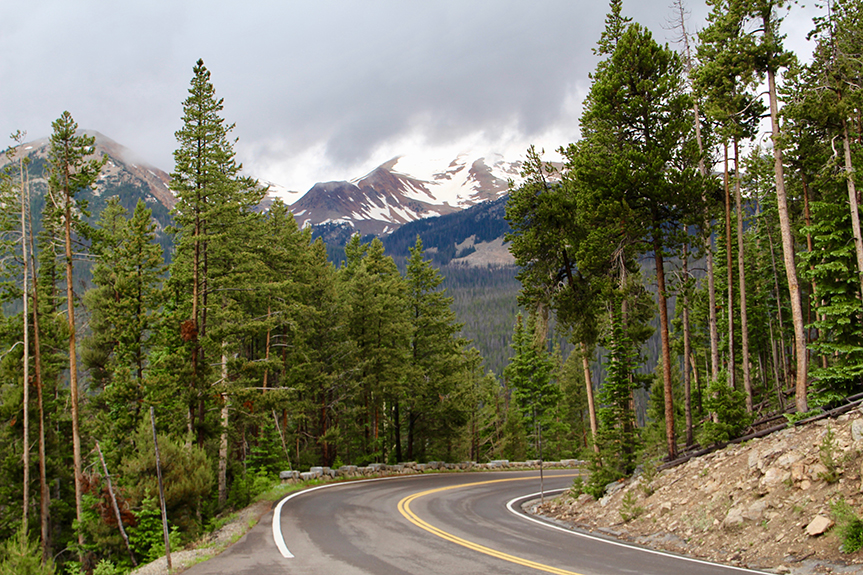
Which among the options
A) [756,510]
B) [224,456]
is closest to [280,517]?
[224,456]

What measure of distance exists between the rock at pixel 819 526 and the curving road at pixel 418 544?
5.73 ft

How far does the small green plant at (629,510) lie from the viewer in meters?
13.2

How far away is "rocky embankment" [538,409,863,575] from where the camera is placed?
29.7 feet

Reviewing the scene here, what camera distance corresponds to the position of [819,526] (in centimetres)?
911

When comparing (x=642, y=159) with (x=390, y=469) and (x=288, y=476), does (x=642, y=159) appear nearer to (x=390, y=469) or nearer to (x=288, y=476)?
(x=288, y=476)

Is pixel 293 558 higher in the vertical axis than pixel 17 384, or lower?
lower

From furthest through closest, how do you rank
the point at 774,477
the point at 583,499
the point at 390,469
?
the point at 390,469, the point at 583,499, the point at 774,477

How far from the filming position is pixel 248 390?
19.0 meters

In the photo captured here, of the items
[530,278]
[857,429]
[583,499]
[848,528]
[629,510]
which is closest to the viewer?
[848,528]

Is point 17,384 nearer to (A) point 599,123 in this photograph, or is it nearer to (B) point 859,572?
(A) point 599,123

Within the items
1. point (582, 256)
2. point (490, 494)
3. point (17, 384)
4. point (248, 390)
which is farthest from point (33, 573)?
point (582, 256)

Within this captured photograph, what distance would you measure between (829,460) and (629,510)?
4.78 m

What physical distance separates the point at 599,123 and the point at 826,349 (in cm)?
889

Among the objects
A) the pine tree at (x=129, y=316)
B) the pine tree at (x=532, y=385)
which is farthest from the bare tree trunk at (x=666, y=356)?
the pine tree at (x=532, y=385)
